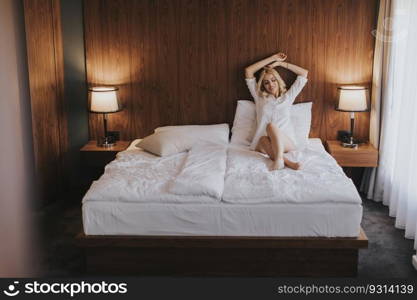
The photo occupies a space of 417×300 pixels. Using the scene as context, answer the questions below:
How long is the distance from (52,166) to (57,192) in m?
0.26

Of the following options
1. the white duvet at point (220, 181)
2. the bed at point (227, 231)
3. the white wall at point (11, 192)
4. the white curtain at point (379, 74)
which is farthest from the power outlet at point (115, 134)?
the white wall at point (11, 192)

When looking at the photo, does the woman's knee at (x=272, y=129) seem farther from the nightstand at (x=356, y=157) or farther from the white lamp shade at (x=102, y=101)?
the white lamp shade at (x=102, y=101)

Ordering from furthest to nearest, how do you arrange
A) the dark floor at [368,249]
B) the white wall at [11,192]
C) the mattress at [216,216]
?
the dark floor at [368,249]
the mattress at [216,216]
the white wall at [11,192]

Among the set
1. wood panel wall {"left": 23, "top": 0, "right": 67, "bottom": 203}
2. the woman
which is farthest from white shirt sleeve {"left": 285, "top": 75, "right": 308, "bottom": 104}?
wood panel wall {"left": 23, "top": 0, "right": 67, "bottom": 203}

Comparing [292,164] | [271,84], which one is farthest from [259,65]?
[292,164]

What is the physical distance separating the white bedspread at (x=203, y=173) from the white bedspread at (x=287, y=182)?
0.20 feet

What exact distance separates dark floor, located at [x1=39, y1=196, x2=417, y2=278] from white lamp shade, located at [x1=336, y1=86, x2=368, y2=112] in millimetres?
828

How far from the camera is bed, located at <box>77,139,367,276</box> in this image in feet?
9.62

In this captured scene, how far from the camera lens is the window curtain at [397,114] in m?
3.58

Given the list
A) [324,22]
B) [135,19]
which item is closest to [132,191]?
[135,19]

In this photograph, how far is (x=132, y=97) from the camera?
4617 mm

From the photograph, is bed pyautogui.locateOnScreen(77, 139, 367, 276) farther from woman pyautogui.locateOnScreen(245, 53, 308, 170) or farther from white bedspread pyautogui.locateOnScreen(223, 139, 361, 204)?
woman pyautogui.locateOnScreen(245, 53, 308, 170)

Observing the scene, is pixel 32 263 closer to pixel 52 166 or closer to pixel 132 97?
pixel 52 166

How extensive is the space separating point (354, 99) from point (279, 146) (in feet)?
3.44
